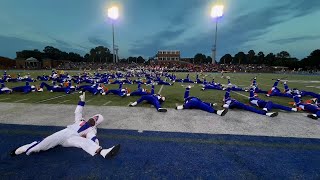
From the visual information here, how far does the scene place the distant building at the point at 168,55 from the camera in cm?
10869

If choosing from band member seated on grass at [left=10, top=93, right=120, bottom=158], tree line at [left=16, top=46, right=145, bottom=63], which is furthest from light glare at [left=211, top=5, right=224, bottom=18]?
tree line at [left=16, top=46, right=145, bottom=63]

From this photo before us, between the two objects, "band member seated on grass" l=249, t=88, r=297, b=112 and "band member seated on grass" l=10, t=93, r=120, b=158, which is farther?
"band member seated on grass" l=249, t=88, r=297, b=112

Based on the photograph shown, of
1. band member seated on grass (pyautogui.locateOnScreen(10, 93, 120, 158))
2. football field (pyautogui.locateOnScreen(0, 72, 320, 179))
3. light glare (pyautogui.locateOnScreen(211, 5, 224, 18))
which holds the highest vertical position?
light glare (pyautogui.locateOnScreen(211, 5, 224, 18))

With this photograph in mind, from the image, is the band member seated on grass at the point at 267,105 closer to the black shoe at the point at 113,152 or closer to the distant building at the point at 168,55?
the black shoe at the point at 113,152

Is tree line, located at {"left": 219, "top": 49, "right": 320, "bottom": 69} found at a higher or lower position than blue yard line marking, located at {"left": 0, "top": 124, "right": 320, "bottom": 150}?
higher

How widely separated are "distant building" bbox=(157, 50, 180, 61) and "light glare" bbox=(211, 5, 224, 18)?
196ft

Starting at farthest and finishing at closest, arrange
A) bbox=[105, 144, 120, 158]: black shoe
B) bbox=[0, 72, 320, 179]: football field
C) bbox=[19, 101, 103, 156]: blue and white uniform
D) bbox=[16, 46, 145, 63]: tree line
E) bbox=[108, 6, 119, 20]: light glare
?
bbox=[16, 46, 145, 63]: tree line → bbox=[108, 6, 119, 20]: light glare → bbox=[19, 101, 103, 156]: blue and white uniform → bbox=[105, 144, 120, 158]: black shoe → bbox=[0, 72, 320, 179]: football field

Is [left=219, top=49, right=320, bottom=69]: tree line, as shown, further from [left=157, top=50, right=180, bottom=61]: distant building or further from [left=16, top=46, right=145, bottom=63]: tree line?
[left=16, top=46, right=145, bottom=63]: tree line

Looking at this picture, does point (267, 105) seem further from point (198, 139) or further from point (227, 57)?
point (227, 57)

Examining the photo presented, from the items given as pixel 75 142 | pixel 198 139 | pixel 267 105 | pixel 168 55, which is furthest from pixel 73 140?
pixel 168 55

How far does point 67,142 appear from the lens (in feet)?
14.6

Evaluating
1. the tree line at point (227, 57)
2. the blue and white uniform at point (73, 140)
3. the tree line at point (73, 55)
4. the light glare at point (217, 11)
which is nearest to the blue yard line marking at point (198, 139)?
the blue and white uniform at point (73, 140)

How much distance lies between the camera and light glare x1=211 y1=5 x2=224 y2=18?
4675cm

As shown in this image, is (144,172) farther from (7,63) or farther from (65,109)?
(7,63)
